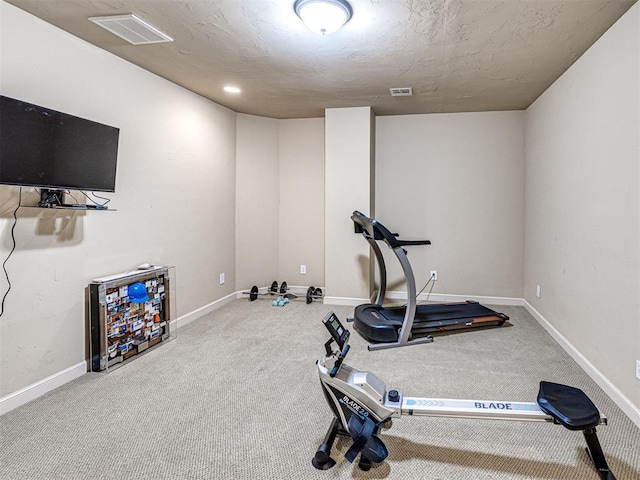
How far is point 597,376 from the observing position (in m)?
2.52

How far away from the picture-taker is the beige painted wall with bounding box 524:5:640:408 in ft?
7.08

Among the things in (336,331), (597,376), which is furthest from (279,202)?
(597,376)

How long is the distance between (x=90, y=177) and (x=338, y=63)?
6.86 ft

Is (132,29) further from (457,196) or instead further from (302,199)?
(457,196)

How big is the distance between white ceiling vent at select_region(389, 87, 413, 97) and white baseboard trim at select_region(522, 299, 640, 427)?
8.87 feet

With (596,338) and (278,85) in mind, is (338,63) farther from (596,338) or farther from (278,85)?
(596,338)

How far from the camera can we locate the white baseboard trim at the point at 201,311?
12.3 feet

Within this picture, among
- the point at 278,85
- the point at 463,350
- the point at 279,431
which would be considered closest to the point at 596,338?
the point at 463,350

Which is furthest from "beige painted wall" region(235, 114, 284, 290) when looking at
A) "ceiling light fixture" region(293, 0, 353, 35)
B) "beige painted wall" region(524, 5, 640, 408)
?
"beige painted wall" region(524, 5, 640, 408)

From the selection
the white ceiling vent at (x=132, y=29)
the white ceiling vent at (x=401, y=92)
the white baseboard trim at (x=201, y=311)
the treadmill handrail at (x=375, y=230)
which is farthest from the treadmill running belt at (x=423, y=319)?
the white ceiling vent at (x=132, y=29)

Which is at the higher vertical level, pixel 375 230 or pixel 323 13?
pixel 323 13

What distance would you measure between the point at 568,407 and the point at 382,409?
807 millimetres

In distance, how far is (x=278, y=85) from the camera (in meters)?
3.62

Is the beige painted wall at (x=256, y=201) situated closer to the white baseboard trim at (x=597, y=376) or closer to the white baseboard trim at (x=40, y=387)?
the white baseboard trim at (x=40, y=387)
